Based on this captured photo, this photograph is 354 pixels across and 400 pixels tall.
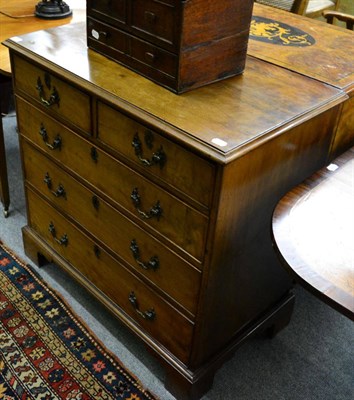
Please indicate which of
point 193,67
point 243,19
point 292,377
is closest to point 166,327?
point 292,377

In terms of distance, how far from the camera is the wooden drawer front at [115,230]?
141 centimetres

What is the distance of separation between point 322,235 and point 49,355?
1081 millimetres

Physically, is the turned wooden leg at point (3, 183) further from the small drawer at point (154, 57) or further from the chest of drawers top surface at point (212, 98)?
the small drawer at point (154, 57)

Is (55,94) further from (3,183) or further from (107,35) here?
(3,183)

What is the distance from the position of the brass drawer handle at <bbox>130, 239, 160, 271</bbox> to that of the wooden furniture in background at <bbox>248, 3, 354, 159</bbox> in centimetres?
59

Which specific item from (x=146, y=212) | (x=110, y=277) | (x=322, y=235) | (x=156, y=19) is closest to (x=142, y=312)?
(x=110, y=277)

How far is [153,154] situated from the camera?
4.25 feet

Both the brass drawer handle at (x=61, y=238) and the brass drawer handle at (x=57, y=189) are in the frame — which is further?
the brass drawer handle at (x=61, y=238)

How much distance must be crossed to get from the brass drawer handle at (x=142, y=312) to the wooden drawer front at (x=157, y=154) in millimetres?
470

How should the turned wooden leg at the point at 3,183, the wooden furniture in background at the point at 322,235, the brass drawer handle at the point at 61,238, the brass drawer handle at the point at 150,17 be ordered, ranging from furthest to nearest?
the turned wooden leg at the point at 3,183
the brass drawer handle at the point at 61,238
the brass drawer handle at the point at 150,17
the wooden furniture in background at the point at 322,235

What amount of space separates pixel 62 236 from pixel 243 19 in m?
0.97

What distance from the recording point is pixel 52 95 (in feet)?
5.05

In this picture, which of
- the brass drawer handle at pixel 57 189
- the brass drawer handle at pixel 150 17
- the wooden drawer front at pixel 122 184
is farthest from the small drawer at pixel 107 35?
the brass drawer handle at pixel 57 189

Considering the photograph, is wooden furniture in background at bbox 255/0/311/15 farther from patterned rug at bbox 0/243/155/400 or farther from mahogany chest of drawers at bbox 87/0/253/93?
patterned rug at bbox 0/243/155/400
